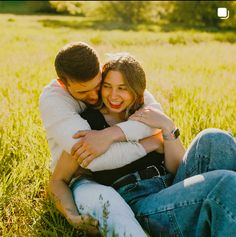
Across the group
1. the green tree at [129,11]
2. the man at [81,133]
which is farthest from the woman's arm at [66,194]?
the green tree at [129,11]

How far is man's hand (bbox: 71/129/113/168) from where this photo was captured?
101 inches

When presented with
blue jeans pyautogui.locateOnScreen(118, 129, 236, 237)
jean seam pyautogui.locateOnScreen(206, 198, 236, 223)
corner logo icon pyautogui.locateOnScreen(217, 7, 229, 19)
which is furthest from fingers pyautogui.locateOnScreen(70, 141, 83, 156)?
corner logo icon pyautogui.locateOnScreen(217, 7, 229, 19)

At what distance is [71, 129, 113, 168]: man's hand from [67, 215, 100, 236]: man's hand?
0.32 m

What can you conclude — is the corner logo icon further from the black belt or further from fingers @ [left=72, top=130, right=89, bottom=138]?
fingers @ [left=72, top=130, right=89, bottom=138]

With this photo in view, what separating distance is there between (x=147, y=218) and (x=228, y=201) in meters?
0.47

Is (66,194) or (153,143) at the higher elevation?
(153,143)

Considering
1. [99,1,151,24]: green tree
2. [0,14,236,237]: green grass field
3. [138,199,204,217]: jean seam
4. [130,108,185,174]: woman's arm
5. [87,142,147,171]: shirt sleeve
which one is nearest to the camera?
[138,199,204,217]: jean seam

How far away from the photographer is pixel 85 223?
240 cm

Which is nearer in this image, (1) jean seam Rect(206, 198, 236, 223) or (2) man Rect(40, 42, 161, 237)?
(1) jean seam Rect(206, 198, 236, 223)

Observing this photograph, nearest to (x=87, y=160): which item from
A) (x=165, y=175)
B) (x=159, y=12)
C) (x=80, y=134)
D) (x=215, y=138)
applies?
(x=80, y=134)

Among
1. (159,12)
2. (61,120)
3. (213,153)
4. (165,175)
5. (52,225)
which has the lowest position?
(159,12)

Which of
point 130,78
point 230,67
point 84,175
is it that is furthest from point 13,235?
point 230,67

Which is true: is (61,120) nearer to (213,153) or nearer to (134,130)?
(134,130)

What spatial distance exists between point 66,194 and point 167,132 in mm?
740
